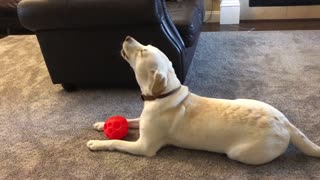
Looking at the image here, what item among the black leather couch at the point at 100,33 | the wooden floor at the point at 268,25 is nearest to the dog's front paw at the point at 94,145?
the black leather couch at the point at 100,33

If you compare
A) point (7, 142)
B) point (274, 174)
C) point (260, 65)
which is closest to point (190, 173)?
point (274, 174)

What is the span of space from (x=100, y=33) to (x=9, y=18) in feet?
7.65

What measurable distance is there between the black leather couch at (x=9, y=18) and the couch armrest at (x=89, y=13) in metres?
2.03

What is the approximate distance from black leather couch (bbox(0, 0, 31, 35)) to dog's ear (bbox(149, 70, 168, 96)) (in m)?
2.90

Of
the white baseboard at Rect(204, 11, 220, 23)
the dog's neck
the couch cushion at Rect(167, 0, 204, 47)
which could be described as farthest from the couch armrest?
the white baseboard at Rect(204, 11, 220, 23)

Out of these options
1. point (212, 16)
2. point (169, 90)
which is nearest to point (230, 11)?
point (212, 16)

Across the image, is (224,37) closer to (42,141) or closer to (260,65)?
(260,65)

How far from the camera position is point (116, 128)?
1.77 metres

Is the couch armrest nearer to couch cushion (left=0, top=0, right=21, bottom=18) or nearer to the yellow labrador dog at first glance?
the yellow labrador dog

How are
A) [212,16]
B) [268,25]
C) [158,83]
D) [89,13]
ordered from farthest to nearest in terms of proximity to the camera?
[212,16] → [268,25] → [89,13] → [158,83]

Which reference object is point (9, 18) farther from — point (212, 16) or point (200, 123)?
point (200, 123)

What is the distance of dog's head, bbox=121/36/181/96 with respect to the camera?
59.2 inches

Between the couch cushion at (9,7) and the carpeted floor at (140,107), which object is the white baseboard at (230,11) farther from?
the couch cushion at (9,7)

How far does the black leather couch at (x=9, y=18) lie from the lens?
3.79m
